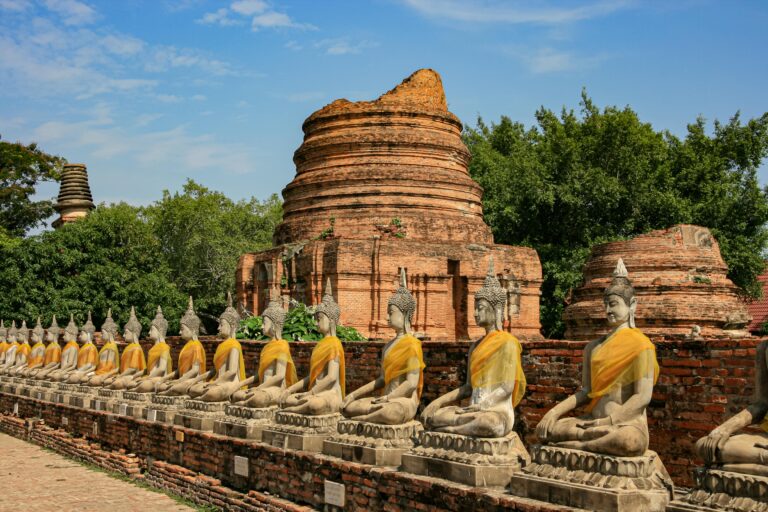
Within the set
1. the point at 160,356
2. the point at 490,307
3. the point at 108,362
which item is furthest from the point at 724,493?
the point at 108,362

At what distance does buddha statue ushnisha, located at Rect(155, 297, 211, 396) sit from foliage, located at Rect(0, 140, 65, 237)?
28.3m

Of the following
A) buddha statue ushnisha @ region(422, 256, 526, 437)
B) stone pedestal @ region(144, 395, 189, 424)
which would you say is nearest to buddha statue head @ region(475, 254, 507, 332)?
buddha statue ushnisha @ region(422, 256, 526, 437)

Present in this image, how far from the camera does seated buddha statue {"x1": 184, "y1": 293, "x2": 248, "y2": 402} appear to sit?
10773mm

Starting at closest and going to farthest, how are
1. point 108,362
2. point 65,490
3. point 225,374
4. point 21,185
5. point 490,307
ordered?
1. point 490,307
2. point 65,490
3. point 225,374
4. point 108,362
5. point 21,185

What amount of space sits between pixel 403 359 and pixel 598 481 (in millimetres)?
2723

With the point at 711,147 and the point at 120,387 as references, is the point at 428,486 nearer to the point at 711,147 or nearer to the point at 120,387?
the point at 120,387

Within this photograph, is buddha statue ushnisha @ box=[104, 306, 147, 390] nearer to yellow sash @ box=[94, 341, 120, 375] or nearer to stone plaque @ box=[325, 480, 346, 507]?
yellow sash @ box=[94, 341, 120, 375]

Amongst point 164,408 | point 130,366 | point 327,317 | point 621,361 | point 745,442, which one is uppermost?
point 327,317

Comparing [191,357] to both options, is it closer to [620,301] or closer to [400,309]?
[400,309]

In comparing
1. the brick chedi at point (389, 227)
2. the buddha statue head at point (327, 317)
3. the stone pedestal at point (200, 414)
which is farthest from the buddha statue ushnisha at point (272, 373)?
the brick chedi at point (389, 227)

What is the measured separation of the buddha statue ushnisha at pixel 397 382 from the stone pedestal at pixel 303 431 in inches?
24.7

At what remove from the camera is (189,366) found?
12.3m

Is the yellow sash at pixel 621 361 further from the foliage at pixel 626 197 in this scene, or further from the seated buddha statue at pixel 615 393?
the foliage at pixel 626 197

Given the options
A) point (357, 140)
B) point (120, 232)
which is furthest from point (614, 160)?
point (120, 232)
